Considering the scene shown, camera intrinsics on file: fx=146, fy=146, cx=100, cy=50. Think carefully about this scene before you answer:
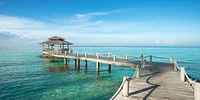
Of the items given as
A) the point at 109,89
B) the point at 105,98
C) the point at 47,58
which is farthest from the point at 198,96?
the point at 47,58

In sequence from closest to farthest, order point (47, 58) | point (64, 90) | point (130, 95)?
point (130, 95), point (64, 90), point (47, 58)

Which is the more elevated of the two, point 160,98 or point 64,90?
point 160,98

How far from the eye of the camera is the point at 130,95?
680 cm

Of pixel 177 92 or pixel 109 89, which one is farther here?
pixel 109 89

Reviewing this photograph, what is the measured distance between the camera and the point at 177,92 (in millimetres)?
7250

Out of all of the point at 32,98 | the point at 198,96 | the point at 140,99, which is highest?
the point at 198,96

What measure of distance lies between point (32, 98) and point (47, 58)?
28214 mm

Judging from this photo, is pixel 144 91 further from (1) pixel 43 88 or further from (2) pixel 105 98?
(1) pixel 43 88

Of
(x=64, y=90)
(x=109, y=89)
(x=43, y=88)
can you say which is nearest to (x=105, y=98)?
(x=109, y=89)

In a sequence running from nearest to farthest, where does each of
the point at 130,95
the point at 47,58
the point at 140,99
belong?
the point at 140,99, the point at 130,95, the point at 47,58

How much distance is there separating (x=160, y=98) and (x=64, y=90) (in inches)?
345

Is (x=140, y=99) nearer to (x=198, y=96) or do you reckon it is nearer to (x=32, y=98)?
(x=198, y=96)

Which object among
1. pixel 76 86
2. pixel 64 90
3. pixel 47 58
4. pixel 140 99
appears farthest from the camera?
pixel 47 58

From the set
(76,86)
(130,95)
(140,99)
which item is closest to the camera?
(140,99)
